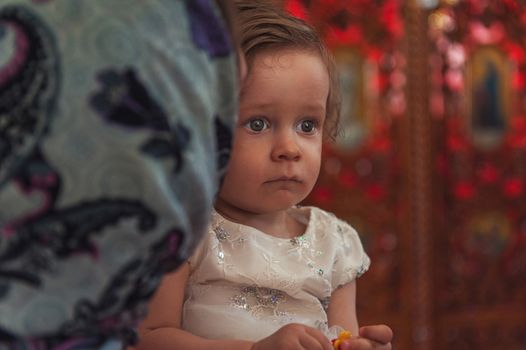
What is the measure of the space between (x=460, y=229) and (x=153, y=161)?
390 centimetres

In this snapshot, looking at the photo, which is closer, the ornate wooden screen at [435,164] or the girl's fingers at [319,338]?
the girl's fingers at [319,338]

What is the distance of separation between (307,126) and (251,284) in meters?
0.24

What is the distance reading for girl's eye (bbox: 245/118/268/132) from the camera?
51.8 inches

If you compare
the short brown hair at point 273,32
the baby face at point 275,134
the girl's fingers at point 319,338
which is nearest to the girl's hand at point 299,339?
the girl's fingers at point 319,338

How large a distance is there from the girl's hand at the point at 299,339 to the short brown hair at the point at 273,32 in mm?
409

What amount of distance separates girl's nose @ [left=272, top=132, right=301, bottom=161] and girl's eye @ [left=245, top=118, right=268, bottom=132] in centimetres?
2

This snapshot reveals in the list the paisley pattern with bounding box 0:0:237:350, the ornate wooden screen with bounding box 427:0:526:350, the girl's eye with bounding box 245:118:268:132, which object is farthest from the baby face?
the ornate wooden screen with bounding box 427:0:526:350

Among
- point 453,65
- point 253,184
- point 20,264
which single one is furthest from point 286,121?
point 453,65

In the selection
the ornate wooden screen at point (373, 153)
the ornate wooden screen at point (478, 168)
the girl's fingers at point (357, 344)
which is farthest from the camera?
the ornate wooden screen at point (478, 168)

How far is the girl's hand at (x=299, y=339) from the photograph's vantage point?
1090mm

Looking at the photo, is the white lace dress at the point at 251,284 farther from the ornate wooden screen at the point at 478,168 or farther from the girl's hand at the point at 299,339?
the ornate wooden screen at the point at 478,168

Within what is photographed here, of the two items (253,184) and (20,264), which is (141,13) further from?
(253,184)

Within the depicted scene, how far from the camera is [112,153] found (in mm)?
768

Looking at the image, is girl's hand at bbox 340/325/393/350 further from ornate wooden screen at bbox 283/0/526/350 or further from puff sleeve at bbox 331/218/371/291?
ornate wooden screen at bbox 283/0/526/350
